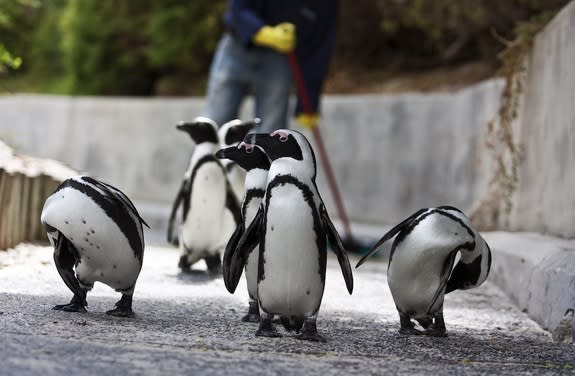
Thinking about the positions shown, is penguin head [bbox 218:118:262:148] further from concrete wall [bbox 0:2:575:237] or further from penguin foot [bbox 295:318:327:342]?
penguin foot [bbox 295:318:327:342]

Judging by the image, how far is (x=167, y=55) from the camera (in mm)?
14883

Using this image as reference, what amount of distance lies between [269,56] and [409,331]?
187 inches

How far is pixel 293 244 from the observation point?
3.54 metres

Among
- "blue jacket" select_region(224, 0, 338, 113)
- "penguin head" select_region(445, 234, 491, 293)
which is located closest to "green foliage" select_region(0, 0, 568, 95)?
"blue jacket" select_region(224, 0, 338, 113)

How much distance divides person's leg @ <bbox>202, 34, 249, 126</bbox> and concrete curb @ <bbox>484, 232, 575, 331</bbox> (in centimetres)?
260

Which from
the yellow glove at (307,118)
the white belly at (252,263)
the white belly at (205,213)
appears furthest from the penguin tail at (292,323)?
the yellow glove at (307,118)

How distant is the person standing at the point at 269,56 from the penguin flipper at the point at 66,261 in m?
4.15

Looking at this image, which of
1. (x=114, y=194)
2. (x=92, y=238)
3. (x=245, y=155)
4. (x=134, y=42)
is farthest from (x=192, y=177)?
(x=134, y=42)

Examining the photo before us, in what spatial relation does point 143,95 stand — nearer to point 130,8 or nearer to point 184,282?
point 130,8

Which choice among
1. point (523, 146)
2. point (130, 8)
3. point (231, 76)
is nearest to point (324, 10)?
point (231, 76)

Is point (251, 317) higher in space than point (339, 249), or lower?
lower

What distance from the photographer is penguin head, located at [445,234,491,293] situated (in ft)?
12.8

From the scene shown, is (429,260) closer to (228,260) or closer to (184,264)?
(228,260)

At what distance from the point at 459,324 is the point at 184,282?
1.52 metres
